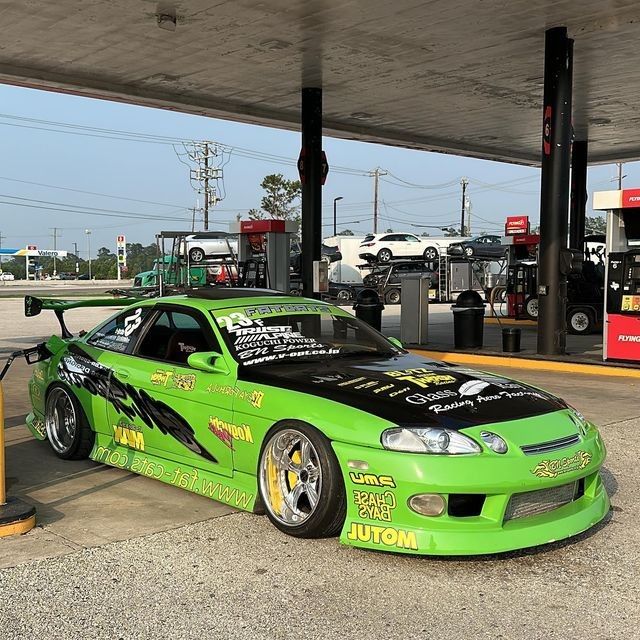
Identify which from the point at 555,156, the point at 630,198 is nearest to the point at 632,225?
the point at 630,198

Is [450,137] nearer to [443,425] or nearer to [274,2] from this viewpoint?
[274,2]

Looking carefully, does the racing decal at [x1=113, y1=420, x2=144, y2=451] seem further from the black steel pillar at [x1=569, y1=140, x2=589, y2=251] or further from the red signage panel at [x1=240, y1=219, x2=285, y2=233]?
the black steel pillar at [x1=569, y1=140, x2=589, y2=251]

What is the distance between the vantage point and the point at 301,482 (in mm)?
4625

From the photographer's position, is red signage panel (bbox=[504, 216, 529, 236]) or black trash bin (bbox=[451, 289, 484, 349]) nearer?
black trash bin (bbox=[451, 289, 484, 349])

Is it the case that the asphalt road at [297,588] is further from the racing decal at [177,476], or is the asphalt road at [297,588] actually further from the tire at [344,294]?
the tire at [344,294]

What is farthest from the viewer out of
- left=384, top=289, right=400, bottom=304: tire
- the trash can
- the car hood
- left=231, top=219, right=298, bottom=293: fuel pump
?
left=384, top=289, right=400, bottom=304: tire

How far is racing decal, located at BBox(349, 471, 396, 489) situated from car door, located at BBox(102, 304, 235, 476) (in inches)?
34.6

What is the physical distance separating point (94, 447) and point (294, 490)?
2282 mm

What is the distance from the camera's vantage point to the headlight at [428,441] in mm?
4242

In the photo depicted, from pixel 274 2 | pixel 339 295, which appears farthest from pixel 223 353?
pixel 339 295

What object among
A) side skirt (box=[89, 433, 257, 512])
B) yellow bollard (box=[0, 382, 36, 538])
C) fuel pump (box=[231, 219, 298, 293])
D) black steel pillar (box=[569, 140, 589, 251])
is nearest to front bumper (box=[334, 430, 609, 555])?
side skirt (box=[89, 433, 257, 512])

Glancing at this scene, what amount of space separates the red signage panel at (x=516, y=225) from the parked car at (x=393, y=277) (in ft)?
30.6

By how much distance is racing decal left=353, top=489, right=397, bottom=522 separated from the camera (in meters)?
4.21

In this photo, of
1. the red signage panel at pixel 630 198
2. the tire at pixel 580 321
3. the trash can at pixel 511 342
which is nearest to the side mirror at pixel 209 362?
the red signage panel at pixel 630 198
